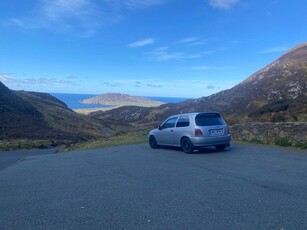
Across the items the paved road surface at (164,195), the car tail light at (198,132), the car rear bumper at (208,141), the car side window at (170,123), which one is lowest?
the paved road surface at (164,195)

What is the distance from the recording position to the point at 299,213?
6.16m

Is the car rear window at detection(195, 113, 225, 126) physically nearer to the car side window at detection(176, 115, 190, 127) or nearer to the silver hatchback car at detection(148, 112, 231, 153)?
the silver hatchback car at detection(148, 112, 231, 153)

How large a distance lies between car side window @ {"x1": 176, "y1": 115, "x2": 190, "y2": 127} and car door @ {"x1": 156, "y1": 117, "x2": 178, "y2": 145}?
1.30 ft

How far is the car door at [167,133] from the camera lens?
1635 cm

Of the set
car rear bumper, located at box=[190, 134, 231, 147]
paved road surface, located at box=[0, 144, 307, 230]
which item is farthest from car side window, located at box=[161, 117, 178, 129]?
paved road surface, located at box=[0, 144, 307, 230]

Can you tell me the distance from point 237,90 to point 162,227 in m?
87.3

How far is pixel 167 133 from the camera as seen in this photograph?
1662 centimetres

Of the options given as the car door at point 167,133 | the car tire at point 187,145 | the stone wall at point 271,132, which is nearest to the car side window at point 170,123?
the car door at point 167,133

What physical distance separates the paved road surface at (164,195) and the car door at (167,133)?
3.67 metres

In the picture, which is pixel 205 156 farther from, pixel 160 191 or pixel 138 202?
pixel 138 202

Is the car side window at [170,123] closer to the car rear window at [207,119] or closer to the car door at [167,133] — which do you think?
the car door at [167,133]

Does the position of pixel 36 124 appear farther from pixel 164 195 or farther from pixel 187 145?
pixel 164 195

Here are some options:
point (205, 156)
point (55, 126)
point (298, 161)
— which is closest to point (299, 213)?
point (298, 161)

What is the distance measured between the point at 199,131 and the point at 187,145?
93 cm
